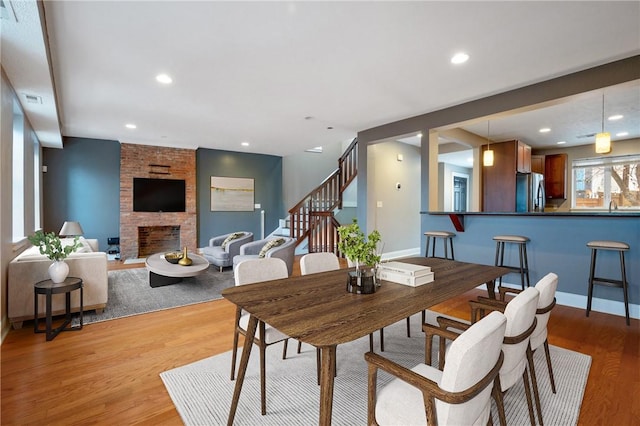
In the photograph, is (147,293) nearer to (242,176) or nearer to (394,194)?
(242,176)

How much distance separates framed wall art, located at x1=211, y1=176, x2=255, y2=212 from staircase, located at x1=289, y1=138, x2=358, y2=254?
180 cm

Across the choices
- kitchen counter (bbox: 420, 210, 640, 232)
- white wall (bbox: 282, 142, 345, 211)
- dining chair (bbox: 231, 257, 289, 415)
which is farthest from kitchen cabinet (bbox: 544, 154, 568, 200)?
dining chair (bbox: 231, 257, 289, 415)

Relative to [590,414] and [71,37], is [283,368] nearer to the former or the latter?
[590,414]

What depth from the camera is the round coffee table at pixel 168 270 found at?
3.95 meters

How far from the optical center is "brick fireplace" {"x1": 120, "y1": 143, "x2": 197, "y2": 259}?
6.75 m

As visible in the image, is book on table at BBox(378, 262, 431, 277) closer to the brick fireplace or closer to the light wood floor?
the light wood floor

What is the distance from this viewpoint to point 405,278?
189 centimetres

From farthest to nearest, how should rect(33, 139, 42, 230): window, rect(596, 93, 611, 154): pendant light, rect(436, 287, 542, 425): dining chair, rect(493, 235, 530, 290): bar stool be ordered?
rect(33, 139, 42, 230): window < rect(596, 93, 611, 154): pendant light < rect(493, 235, 530, 290): bar stool < rect(436, 287, 542, 425): dining chair

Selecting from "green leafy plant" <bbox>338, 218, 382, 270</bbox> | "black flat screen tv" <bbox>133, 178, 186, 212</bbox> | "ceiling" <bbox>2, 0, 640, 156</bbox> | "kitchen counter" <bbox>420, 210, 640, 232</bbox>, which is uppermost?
"ceiling" <bbox>2, 0, 640, 156</bbox>

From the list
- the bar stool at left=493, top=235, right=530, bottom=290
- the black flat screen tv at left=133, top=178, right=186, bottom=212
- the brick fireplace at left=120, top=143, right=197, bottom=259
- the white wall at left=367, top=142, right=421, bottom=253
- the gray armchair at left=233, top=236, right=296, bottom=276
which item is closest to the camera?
the bar stool at left=493, top=235, right=530, bottom=290

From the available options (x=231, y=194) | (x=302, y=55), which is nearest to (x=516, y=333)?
(x=302, y=55)

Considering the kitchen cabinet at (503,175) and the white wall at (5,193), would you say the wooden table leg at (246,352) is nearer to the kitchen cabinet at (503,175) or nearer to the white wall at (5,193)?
the white wall at (5,193)

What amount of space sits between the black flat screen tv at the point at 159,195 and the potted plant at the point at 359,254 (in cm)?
653

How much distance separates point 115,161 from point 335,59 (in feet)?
19.8
